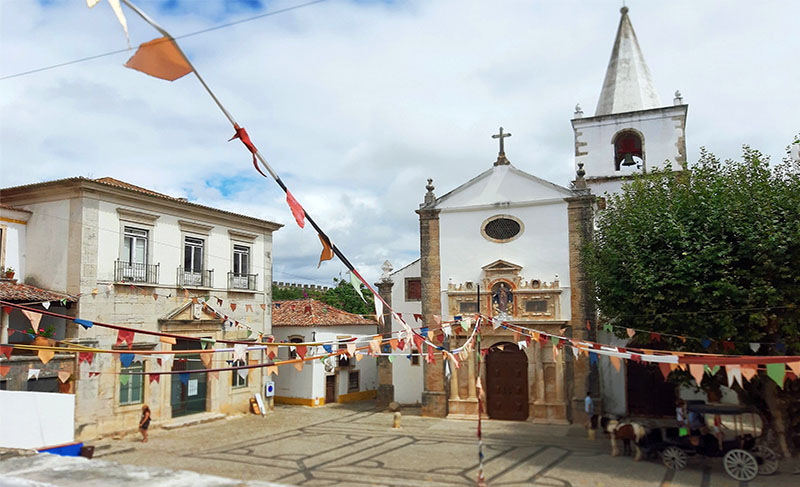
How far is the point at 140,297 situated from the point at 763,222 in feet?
58.5

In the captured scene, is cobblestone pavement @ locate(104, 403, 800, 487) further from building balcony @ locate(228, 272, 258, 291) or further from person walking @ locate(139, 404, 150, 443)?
building balcony @ locate(228, 272, 258, 291)

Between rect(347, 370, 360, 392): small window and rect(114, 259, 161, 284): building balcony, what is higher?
rect(114, 259, 161, 284): building balcony

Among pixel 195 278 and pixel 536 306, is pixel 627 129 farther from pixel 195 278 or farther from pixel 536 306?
pixel 195 278

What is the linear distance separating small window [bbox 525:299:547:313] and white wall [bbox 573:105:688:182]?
7.39 m

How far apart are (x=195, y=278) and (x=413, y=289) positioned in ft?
30.6

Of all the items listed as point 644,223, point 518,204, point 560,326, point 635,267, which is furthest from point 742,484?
point 518,204

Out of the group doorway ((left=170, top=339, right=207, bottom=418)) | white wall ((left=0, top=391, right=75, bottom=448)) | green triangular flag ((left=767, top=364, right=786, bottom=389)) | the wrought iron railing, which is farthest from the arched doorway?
white wall ((left=0, top=391, right=75, bottom=448))

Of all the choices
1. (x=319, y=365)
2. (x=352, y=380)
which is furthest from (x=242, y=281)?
(x=352, y=380)

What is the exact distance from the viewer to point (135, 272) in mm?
19500

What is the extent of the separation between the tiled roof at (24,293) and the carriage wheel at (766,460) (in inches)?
718

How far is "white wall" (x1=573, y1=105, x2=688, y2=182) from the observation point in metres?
25.3

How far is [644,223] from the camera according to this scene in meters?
15.1

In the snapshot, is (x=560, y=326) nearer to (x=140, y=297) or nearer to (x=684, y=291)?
(x=684, y=291)

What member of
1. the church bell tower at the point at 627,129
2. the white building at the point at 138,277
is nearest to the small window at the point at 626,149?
the church bell tower at the point at 627,129
